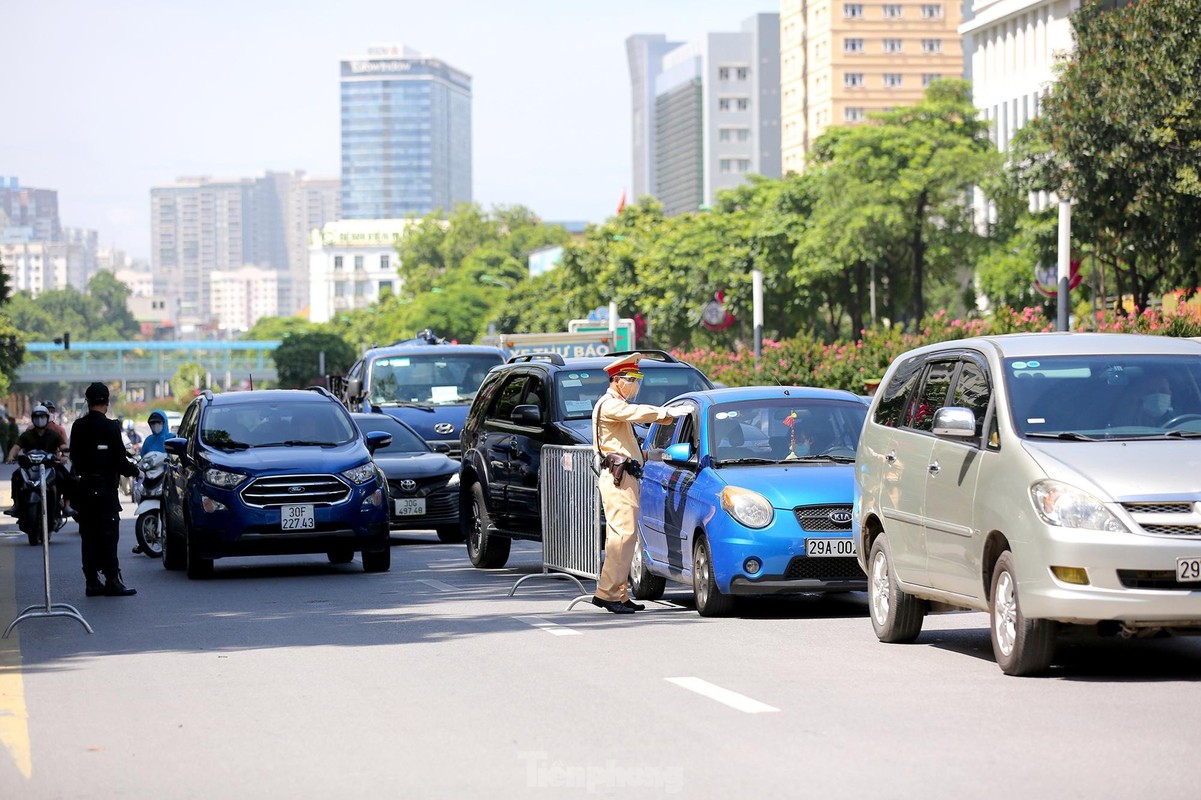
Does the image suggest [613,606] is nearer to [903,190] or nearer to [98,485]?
[98,485]

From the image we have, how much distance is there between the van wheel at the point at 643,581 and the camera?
1569 cm

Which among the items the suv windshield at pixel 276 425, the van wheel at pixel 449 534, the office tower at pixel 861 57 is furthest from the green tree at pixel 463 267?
the suv windshield at pixel 276 425

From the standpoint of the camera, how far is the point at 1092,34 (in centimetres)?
4091

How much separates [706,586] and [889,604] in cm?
216

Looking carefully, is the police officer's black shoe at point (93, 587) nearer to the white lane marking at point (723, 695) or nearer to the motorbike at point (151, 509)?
the motorbike at point (151, 509)

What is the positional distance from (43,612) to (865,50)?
146 meters

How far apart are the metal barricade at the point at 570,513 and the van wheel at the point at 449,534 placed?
24.5ft

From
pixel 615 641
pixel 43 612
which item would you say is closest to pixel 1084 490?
pixel 615 641

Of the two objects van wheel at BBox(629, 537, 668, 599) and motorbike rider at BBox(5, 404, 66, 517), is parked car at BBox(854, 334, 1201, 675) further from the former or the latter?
motorbike rider at BBox(5, 404, 66, 517)

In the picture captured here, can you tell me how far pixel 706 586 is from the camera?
1386 cm

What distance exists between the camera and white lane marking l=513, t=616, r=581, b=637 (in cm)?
1288

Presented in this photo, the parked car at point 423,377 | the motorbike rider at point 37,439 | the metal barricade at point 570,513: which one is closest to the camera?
the metal barricade at point 570,513

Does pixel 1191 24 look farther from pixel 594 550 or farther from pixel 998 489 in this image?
pixel 998 489

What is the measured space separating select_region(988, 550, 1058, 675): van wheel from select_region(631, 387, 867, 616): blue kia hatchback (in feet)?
10.0
